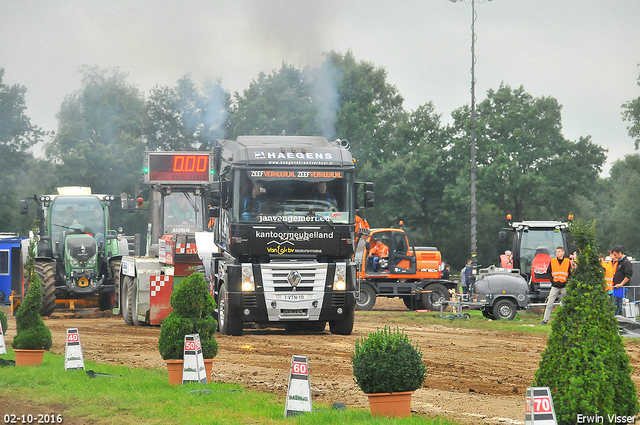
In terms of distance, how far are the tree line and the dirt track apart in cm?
2351

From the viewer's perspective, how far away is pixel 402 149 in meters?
57.1

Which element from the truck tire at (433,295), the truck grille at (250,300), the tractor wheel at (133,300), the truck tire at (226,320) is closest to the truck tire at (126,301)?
the tractor wheel at (133,300)

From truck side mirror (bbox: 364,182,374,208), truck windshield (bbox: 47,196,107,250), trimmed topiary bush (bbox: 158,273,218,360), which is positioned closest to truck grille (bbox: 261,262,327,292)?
truck side mirror (bbox: 364,182,374,208)

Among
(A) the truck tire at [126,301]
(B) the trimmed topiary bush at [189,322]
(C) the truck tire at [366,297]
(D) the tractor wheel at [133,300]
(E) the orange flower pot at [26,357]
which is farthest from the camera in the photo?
(C) the truck tire at [366,297]

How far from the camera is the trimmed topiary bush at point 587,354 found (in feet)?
20.0

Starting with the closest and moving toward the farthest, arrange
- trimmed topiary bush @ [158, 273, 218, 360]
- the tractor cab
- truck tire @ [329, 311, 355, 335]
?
trimmed topiary bush @ [158, 273, 218, 360]
truck tire @ [329, 311, 355, 335]
the tractor cab

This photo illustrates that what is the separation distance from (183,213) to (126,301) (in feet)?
12.6

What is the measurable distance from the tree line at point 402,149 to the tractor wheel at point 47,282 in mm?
18732

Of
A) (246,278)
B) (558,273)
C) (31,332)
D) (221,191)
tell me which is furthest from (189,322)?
(558,273)

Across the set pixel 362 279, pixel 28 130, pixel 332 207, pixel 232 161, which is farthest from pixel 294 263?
pixel 28 130

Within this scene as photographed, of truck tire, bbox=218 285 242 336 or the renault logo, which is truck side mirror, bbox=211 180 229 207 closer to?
truck tire, bbox=218 285 242 336

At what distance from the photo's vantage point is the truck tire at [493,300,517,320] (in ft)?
78.7

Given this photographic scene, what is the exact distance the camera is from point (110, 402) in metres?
10.2

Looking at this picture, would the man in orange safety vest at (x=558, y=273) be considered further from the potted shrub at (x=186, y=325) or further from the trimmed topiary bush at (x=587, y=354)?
the trimmed topiary bush at (x=587, y=354)
